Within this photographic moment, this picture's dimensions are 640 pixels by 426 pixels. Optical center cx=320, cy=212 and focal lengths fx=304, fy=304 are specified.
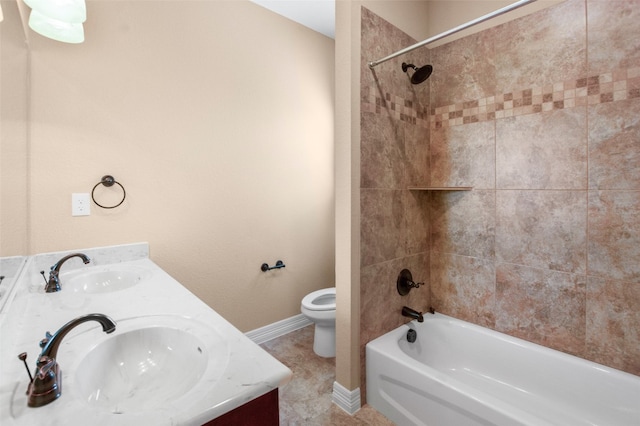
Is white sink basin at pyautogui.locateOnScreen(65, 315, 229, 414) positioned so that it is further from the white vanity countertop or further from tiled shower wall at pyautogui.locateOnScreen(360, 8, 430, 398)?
tiled shower wall at pyautogui.locateOnScreen(360, 8, 430, 398)

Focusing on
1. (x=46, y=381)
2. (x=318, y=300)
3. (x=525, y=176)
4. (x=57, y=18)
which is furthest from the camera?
(x=318, y=300)

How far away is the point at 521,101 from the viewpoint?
67.4 inches

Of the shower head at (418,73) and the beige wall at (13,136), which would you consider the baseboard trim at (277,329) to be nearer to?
the beige wall at (13,136)

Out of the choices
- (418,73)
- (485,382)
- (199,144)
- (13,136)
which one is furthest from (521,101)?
(13,136)

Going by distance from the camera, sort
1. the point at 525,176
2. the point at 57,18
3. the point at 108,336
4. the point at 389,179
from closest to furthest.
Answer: the point at 108,336 → the point at 57,18 → the point at 525,176 → the point at 389,179

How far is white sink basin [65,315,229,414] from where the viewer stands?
29.0 inches

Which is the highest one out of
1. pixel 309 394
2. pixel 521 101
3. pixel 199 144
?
pixel 521 101

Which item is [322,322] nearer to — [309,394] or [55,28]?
[309,394]

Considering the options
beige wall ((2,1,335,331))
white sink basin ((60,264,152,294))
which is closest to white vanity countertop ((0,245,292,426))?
white sink basin ((60,264,152,294))

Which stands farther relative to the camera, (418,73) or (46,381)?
(418,73)

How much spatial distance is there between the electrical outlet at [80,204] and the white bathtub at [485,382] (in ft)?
5.59

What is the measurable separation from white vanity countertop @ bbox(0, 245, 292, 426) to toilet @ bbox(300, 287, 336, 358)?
1076 millimetres

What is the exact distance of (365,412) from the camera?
1658 millimetres

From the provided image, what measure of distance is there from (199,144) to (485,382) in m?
2.30
